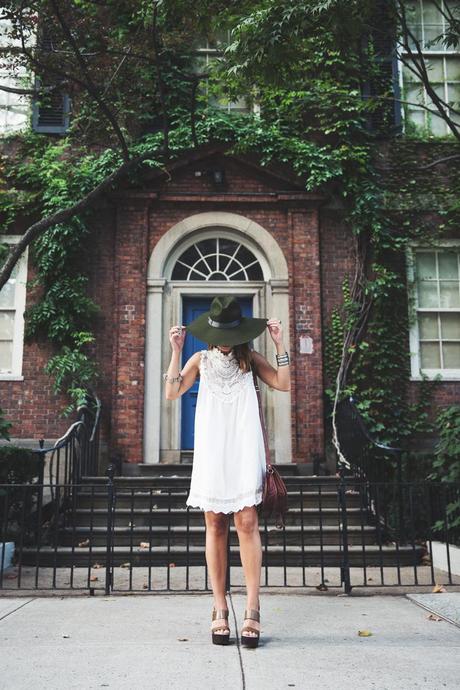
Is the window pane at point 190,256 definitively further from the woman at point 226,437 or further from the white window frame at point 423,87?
the woman at point 226,437

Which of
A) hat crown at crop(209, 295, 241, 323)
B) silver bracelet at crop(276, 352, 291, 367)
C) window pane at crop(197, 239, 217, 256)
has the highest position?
window pane at crop(197, 239, 217, 256)

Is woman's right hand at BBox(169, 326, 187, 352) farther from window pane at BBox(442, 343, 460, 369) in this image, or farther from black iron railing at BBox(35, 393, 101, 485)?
window pane at BBox(442, 343, 460, 369)

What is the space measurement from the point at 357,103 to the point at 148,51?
133 inches

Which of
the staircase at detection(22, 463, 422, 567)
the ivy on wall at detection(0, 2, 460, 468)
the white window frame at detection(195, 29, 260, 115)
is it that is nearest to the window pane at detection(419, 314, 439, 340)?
the ivy on wall at detection(0, 2, 460, 468)

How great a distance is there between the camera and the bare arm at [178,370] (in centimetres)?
380

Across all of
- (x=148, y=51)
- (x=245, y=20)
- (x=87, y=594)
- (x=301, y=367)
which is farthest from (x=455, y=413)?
(x=148, y=51)

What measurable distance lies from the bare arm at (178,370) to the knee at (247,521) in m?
0.76

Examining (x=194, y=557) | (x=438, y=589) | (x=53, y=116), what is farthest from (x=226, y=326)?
(x=53, y=116)

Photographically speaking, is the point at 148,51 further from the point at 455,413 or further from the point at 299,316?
the point at 455,413

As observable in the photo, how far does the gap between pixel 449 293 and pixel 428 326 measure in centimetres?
66

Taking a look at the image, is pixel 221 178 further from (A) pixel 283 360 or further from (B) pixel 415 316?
(A) pixel 283 360

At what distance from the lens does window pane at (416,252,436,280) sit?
10422 mm

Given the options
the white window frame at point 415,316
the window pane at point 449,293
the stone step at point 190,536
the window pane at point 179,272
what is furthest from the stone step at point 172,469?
the window pane at point 449,293

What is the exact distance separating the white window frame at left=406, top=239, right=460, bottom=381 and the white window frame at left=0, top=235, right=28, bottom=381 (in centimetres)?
595
